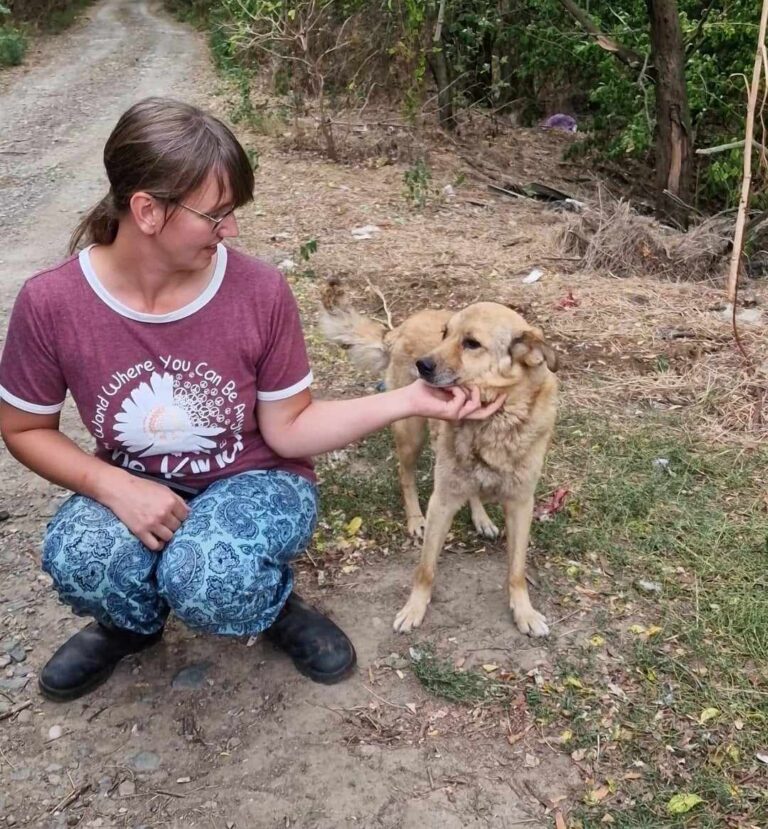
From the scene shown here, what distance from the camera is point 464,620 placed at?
2.90 metres

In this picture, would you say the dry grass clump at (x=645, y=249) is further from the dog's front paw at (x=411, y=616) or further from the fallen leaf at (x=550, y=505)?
the dog's front paw at (x=411, y=616)

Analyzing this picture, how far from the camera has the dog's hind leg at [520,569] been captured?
2812 millimetres

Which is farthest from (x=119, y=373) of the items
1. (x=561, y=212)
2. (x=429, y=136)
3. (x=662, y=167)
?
(x=429, y=136)

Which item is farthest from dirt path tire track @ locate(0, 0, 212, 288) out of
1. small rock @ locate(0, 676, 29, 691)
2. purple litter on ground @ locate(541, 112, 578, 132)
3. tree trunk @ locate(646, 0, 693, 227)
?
purple litter on ground @ locate(541, 112, 578, 132)

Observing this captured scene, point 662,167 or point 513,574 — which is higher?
point 513,574

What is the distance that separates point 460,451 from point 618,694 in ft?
3.23

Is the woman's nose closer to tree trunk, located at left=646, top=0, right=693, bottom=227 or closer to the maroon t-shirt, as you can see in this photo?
the maroon t-shirt

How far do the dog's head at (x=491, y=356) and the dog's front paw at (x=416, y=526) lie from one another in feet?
2.98

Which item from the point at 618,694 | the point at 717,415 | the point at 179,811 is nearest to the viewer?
the point at 179,811

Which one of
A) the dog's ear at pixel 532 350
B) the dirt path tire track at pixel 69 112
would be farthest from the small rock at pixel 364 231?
the dog's ear at pixel 532 350

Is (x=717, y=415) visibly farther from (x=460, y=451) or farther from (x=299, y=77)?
(x=299, y=77)

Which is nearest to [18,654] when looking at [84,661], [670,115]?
[84,661]

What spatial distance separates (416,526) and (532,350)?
1.10 m

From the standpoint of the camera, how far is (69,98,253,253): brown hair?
192cm
